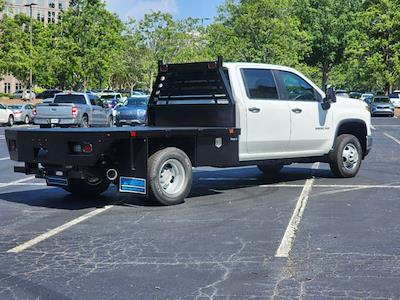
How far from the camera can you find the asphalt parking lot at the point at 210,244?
204 inches

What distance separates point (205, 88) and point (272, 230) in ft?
11.6

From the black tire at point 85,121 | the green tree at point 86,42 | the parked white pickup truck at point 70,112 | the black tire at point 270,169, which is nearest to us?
the black tire at point 270,169

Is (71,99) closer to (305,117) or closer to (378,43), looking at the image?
(305,117)

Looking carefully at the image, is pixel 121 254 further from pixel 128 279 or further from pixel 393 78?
pixel 393 78

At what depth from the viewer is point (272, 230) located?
7.33 m

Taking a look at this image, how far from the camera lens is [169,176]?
9.16m

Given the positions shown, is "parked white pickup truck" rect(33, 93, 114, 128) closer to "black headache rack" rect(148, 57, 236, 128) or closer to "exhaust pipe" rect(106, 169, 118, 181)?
"black headache rack" rect(148, 57, 236, 128)

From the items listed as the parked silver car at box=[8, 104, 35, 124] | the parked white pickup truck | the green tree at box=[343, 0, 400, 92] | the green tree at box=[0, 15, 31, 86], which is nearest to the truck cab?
the parked white pickup truck

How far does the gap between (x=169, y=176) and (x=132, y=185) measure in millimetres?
657

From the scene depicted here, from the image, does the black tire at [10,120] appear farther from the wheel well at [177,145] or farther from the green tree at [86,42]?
the wheel well at [177,145]

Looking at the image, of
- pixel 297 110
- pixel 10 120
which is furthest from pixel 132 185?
pixel 10 120

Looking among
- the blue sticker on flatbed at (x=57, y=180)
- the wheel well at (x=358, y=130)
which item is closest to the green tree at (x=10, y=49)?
the wheel well at (x=358, y=130)

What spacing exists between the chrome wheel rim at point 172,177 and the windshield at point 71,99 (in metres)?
21.3

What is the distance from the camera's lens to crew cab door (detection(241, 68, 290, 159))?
10.1m
